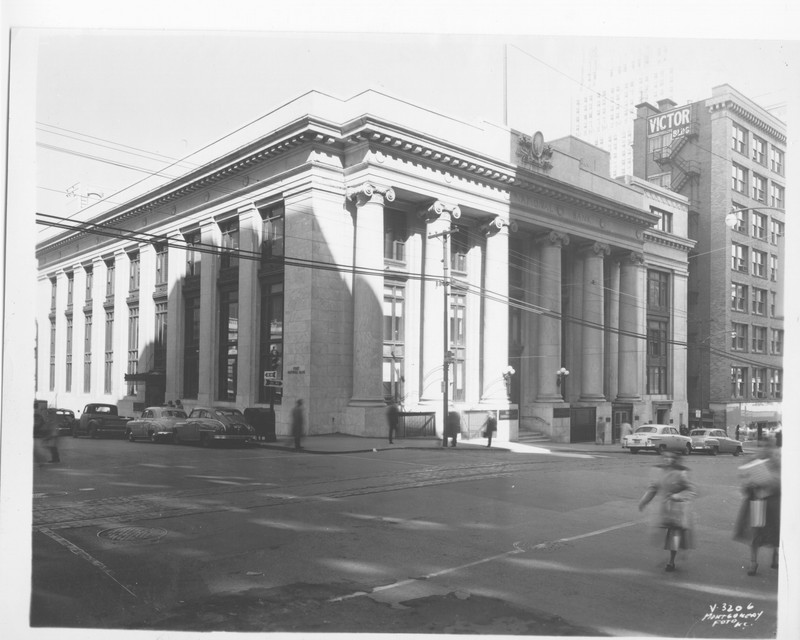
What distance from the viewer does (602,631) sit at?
268 inches

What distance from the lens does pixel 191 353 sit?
24.5 m

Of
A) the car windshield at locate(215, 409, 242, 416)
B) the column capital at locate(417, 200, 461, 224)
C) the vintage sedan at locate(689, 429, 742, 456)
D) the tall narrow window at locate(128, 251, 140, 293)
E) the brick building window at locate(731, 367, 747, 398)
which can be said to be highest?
the column capital at locate(417, 200, 461, 224)

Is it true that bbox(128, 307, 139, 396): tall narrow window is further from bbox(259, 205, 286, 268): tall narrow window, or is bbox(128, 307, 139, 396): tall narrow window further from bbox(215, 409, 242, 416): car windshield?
bbox(259, 205, 286, 268): tall narrow window

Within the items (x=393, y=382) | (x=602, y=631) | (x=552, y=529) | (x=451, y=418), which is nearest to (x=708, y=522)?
(x=552, y=529)

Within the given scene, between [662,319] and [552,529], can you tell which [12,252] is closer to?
[552,529]

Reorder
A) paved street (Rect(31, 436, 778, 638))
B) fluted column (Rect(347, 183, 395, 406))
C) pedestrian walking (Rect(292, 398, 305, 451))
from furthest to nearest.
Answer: fluted column (Rect(347, 183, 395, 406)) → pedestrian walking (Rect(292, 398, 305, 451)) → paved street (Rect(31, 436, 778, 638))

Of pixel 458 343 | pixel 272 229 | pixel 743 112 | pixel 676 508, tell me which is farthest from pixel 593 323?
pixel 676 508

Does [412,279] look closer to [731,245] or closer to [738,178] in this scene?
[731,245]

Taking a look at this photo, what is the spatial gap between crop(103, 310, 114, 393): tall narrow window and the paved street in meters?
3.40

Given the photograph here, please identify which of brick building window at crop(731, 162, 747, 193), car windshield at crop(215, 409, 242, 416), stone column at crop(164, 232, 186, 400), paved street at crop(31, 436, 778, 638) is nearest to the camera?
paved street at crop(31, 436, 778, 638)

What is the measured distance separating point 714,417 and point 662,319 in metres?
5.33

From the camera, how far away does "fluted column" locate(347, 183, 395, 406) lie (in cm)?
2656

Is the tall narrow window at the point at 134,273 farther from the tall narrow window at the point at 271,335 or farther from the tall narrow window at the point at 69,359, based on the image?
the tall narrow window at the point at 271,335

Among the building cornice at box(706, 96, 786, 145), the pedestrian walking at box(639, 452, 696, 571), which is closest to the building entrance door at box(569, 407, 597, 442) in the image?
the building cornice at box(706, 96, 786, 145)
